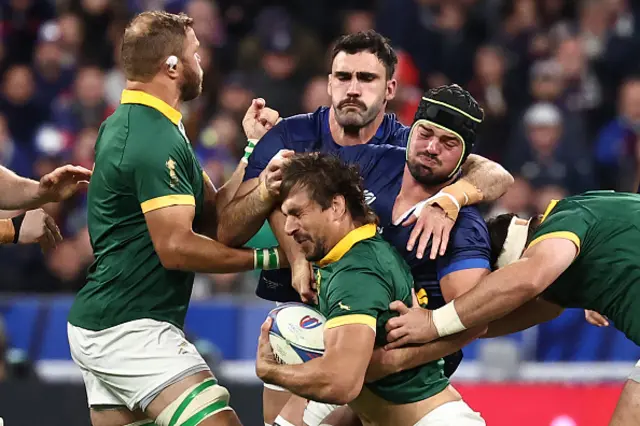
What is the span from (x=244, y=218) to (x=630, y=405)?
2.01 m

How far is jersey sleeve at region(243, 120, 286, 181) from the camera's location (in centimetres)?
604

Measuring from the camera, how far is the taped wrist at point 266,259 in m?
5.71

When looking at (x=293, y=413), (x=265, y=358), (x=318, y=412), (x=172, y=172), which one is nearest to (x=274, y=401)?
(x=293, y=413)

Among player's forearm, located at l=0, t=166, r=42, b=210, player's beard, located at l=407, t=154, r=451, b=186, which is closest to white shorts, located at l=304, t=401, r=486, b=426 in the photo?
player's beard, located at l=407, t=154, r=451, b=186

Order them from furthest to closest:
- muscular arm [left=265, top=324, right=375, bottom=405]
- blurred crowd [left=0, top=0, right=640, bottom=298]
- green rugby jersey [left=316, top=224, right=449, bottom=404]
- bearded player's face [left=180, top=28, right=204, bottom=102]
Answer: blurred crowd [left=0, top=0, right=640, bottom=298] < bearded player's face [left=180, top=28, right=204, bottom=102] < green rugby jersey [left=316, top=224, right=449, bottom=404] < muscular arm [left=265, top=324, right=375, bottom=405]

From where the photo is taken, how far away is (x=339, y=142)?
619 centimetres

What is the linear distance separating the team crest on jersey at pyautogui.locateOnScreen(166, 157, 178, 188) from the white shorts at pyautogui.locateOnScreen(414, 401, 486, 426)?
1.52 metres

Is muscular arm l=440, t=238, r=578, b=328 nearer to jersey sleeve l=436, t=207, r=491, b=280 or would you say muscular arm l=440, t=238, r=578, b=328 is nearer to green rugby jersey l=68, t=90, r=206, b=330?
jersey sleeve l=436, t=207, r=491, b=280

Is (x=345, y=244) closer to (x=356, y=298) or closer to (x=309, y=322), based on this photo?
(x=356, y=298)

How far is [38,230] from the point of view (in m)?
6.30

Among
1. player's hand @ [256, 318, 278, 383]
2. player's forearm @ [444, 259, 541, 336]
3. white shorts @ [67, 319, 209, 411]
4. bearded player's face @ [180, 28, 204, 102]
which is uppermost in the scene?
bearded player's face @ [180, 28, 204, 102]

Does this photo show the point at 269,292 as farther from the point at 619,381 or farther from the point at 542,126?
the point at 542,126

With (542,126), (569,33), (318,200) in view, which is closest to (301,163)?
(318,200)

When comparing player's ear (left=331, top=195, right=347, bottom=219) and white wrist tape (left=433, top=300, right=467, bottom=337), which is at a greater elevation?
player's ear (left=331, top=195, right=347, bottom=219)
